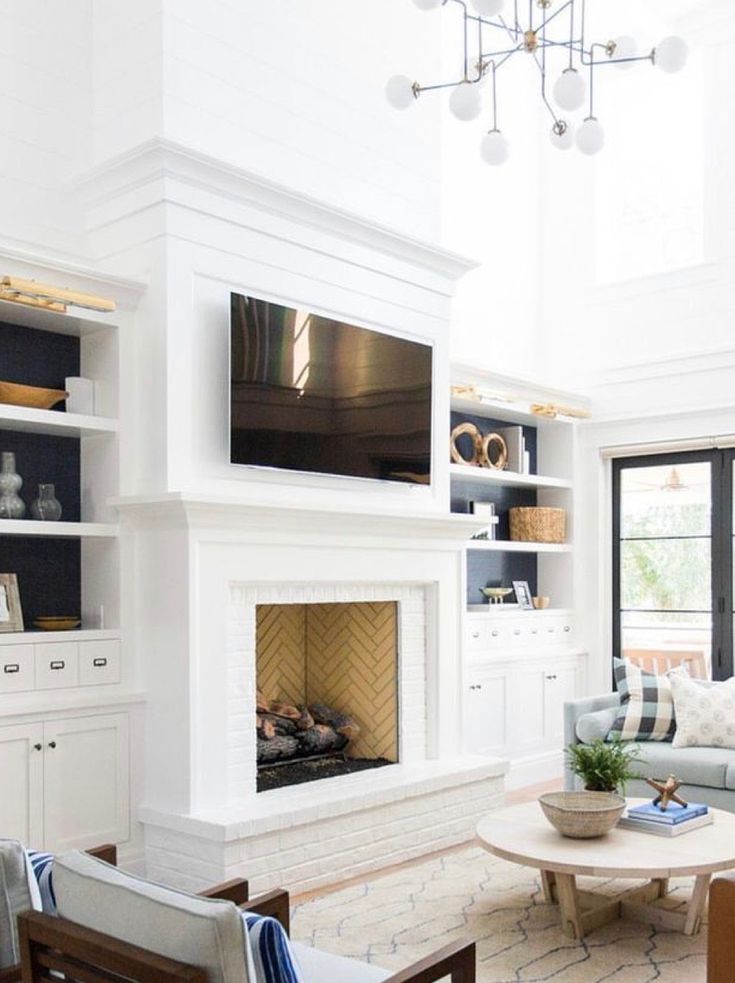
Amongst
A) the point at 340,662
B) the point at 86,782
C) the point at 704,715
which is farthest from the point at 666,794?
the point at 86,782

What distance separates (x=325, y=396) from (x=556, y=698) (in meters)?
2.93

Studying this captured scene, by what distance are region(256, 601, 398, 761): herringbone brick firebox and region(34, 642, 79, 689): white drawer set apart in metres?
1.28

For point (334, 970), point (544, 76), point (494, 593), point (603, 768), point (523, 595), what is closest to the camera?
point (334, 970)

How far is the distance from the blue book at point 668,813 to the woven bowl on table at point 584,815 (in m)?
0.14

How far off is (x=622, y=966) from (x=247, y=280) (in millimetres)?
3089

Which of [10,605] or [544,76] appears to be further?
[10,605]

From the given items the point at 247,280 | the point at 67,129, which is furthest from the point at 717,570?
the point at 67,129

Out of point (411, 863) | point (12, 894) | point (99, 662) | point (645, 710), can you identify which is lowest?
point (411, 863)

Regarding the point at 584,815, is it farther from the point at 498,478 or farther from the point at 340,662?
the point at 498,478

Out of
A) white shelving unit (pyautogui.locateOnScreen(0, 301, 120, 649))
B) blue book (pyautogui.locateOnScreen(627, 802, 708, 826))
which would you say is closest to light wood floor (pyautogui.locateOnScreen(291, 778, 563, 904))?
blue book (pyautogui.locateOnScreen(627, 802, 708, 826))

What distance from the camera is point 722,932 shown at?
110 inches

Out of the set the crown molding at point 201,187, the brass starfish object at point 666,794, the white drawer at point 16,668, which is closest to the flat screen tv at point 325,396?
the crown molding at point 201,187

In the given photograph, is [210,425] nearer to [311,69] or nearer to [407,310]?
[407,310]

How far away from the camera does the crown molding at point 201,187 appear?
451cm
